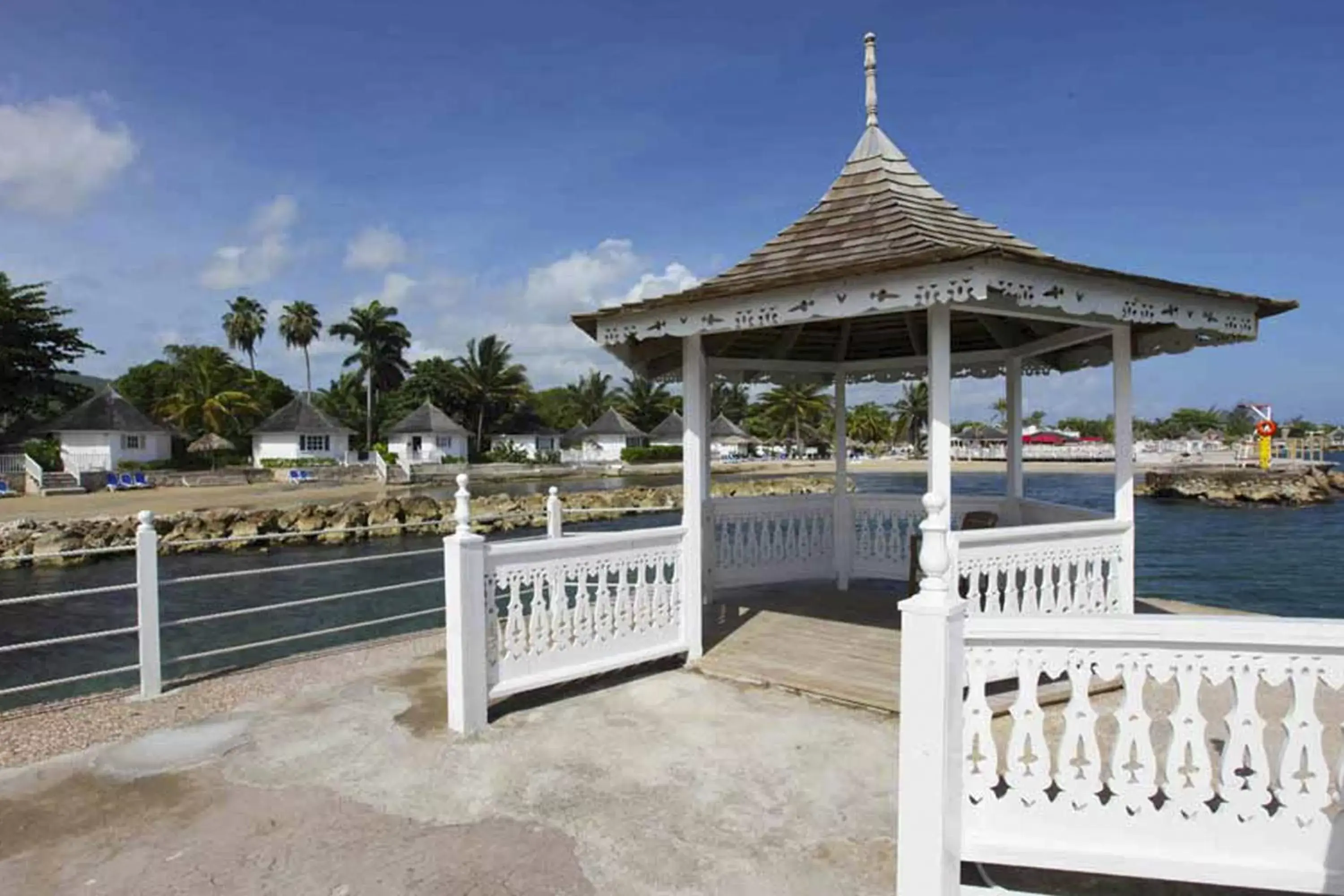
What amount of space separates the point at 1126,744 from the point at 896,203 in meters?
4.11

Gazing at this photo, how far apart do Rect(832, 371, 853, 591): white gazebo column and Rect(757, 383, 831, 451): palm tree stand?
62808mm

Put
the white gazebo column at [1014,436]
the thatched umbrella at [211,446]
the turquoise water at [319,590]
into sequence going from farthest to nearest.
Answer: the thatched umbrella at [211,446] → the turquoise water at [319,590] → the white gazebo column at [1014,436]

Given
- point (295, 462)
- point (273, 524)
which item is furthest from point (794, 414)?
point (273, 524)

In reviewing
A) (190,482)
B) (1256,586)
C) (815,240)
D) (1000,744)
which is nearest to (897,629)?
(1000,744)

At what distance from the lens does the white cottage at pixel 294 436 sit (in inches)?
1823

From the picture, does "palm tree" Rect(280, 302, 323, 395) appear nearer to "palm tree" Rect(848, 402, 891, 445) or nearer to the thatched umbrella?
the thatched umbrella

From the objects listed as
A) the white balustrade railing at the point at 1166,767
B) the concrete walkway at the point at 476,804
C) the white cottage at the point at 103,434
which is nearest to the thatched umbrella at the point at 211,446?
the white cottage at the point at 103,434

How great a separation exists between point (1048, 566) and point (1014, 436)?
2.80 meters

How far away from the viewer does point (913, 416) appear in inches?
3278

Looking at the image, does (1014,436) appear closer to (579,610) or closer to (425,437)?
(579,610)

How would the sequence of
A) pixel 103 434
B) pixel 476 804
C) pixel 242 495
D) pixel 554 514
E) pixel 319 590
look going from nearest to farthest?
pixel 476 804, pixel 554 514, pixel 319 590, pixel 242 495, pixel 103 434

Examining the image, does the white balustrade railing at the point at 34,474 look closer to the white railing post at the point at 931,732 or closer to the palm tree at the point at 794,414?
the white railing post at the point at 931,732

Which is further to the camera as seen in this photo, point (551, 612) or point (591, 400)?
point (591, 400)

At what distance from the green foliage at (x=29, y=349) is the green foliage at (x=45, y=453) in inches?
72.2
